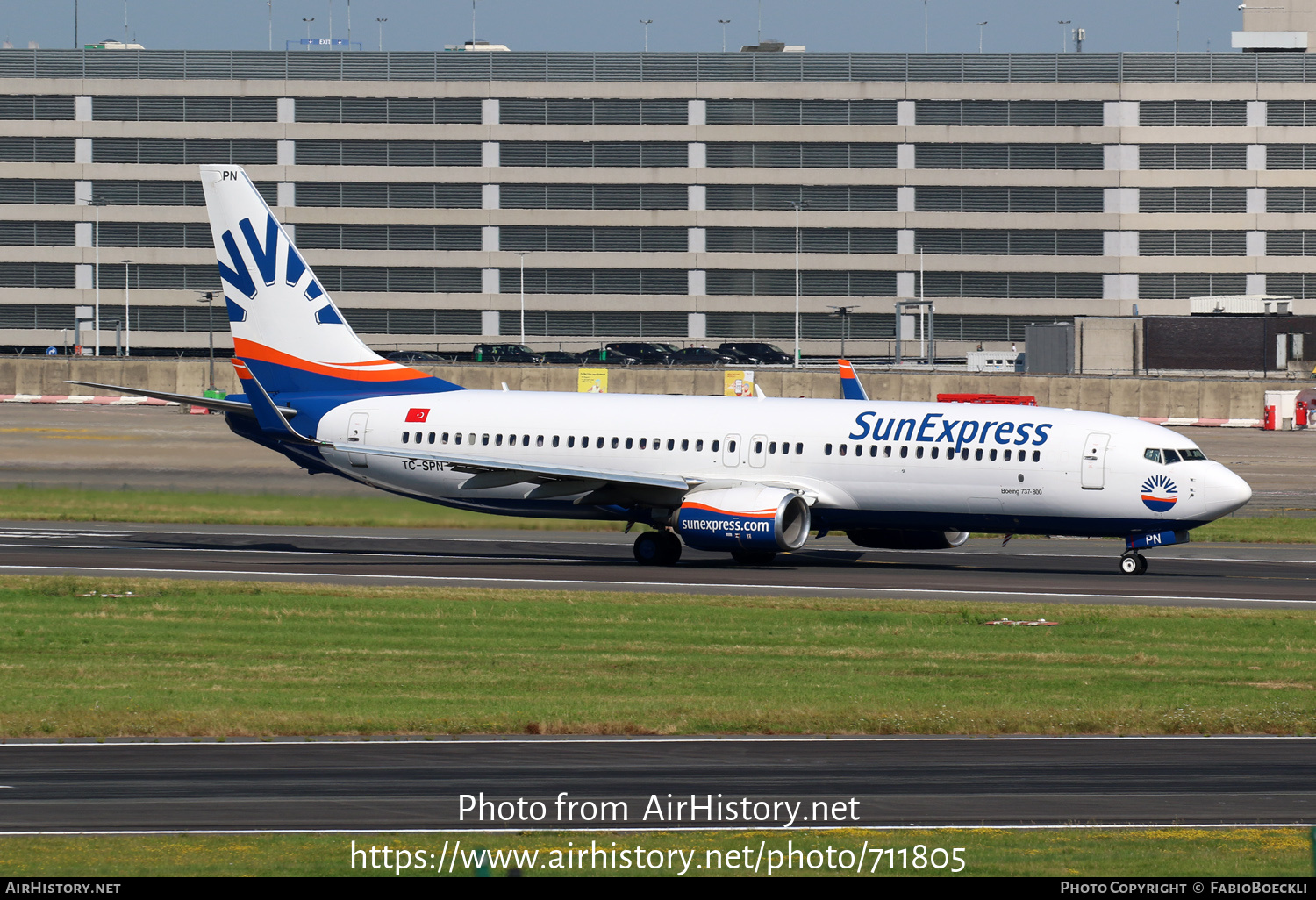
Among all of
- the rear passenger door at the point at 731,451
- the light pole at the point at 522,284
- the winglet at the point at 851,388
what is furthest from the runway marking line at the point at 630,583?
the light pole at the point at 522,284

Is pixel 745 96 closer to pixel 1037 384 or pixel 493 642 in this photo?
pixel 1037 384

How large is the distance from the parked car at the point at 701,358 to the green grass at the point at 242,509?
257ft

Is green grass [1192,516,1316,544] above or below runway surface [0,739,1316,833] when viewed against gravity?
below

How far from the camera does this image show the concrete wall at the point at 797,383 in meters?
100

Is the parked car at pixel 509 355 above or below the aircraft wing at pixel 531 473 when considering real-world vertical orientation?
above

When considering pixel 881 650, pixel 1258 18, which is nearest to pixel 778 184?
pixel 1258 18

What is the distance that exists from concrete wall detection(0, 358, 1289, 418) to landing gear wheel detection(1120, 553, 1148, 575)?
188ft

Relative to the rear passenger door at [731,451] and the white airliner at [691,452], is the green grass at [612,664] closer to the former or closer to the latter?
the white airliner at [691,452]

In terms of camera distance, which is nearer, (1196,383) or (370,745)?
(370,745)

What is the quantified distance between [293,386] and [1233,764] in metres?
34.5

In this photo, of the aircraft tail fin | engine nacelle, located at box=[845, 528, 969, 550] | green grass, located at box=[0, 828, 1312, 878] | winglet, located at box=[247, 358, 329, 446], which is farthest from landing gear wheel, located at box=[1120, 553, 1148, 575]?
green grass, located at box=[0, 828, 1312, 878]

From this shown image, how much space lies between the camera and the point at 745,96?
497 feet

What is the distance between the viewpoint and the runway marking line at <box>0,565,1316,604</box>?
39.5 meters

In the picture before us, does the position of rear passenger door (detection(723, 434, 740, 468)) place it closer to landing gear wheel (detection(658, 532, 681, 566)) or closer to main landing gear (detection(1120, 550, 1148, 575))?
landing gear wheel (detection(658, 532, 681, 566))
